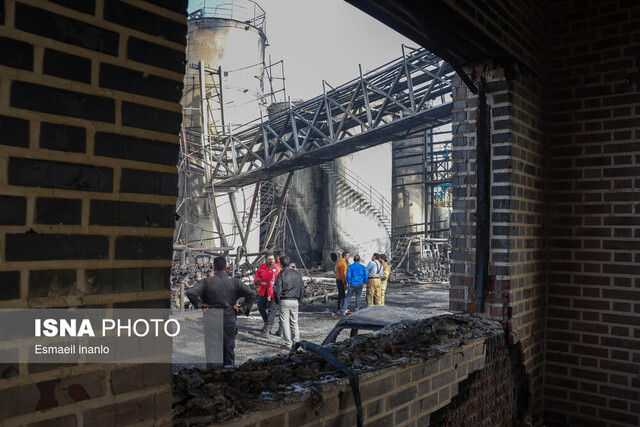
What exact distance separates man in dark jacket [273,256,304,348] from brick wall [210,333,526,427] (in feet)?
17.0

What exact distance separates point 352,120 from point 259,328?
8.56 meters

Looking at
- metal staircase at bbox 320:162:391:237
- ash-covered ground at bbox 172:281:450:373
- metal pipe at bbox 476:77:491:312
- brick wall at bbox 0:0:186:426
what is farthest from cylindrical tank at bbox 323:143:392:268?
brick wall at bbox 0:0:186:426

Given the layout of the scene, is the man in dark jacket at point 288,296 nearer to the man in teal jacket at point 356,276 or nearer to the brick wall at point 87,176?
the man in teal jacket at point 356,276

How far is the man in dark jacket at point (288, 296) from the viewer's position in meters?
8.59

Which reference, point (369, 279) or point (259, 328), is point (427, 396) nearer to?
point (259, 328)

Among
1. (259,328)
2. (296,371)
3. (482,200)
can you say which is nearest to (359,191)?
(259,328)

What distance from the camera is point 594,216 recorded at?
388cm

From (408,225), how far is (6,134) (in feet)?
88.8

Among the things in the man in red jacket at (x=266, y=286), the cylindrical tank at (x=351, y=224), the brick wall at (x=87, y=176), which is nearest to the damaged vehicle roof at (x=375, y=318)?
the brick wall at (x=87, y=176)

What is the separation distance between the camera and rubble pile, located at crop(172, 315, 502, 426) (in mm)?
1728

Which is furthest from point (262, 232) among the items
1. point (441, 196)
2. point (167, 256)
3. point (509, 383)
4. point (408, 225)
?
point (167, 256)

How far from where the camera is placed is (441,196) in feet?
91.6

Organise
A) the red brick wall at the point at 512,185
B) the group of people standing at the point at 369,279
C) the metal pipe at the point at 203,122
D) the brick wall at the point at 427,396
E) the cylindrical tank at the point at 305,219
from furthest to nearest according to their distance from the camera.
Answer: the cylindrical tank at the point at 305,219 < the metal pipe at the point at 203,122 < the group of people standing at the point at 369,279 < the red brick wall at the point at 512,185 < the brick wall at the point at 427,396

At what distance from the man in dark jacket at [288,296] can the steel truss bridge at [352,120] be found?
261 inches
